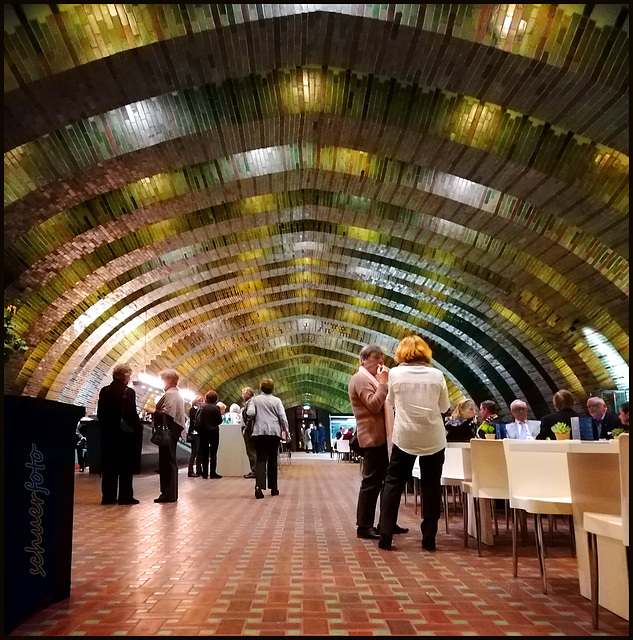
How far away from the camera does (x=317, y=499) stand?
29.3 ft

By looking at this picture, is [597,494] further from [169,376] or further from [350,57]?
[350,57]

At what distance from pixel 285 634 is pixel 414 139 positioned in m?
8.26

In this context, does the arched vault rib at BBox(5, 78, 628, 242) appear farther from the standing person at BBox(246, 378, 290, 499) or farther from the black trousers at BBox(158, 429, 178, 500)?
the black trousers at BBox(158, 429, 178, 500)

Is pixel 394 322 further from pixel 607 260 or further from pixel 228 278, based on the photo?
pixel 607 260

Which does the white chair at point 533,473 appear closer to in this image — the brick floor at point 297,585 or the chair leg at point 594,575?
the brick floor at point 297,585

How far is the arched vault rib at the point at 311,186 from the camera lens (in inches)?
467

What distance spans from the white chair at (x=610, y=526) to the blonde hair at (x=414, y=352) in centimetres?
199

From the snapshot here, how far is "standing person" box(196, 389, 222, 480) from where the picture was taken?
11484 millimetres

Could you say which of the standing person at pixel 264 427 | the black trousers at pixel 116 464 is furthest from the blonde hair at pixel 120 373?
the standing person at pixel 264 427

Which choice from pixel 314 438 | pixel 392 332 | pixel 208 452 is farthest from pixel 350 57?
pixel 314 438

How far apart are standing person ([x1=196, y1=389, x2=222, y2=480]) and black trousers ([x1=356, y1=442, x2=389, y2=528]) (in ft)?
20.3

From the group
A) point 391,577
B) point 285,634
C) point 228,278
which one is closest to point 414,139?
point 391,577

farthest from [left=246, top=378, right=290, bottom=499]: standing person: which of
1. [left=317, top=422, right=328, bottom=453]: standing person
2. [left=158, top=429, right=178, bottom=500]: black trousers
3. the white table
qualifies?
[left=317, top=422, right=328, bottom=453]: standing person

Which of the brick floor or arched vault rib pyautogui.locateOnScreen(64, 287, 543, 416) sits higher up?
arched vault rib pyautogui.locateOnScreen(64, 287, 543, 416)
